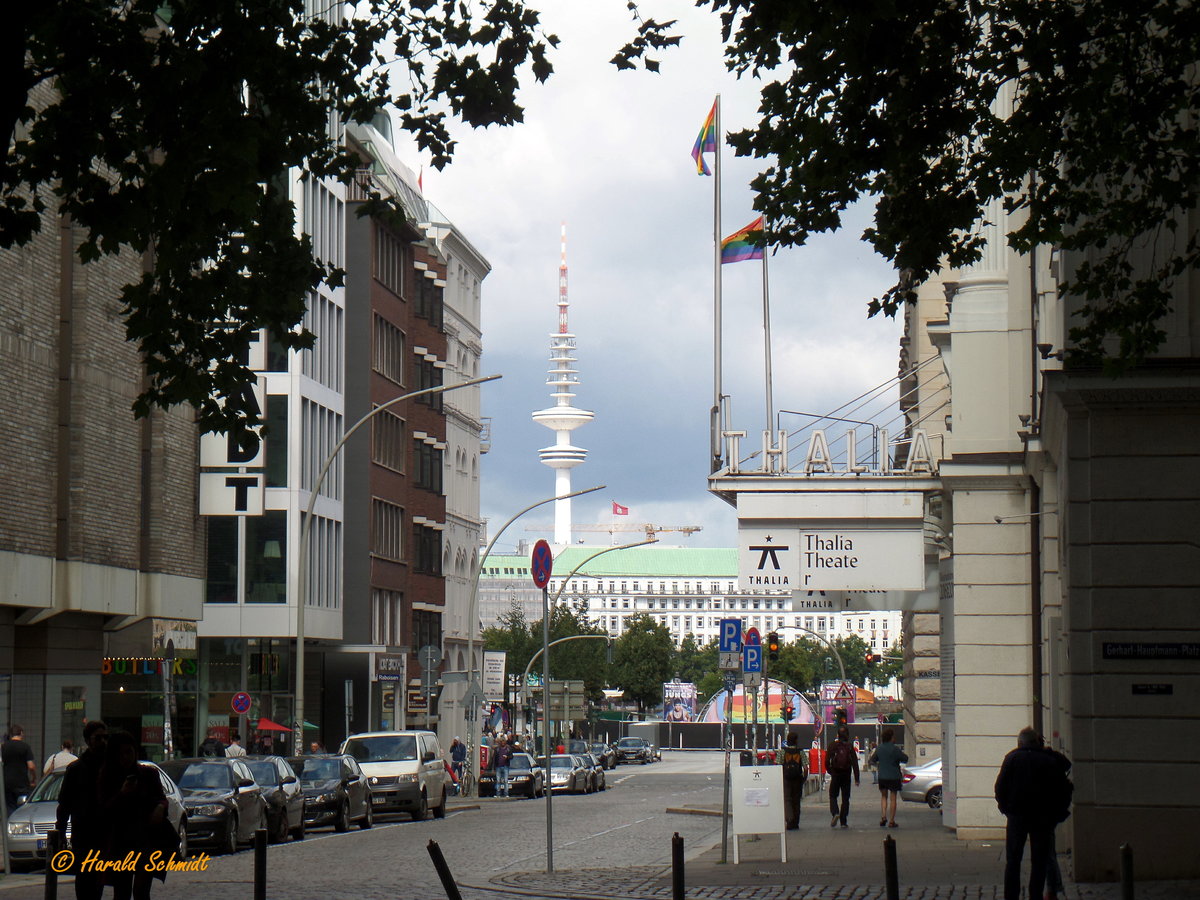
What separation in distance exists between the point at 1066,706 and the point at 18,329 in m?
21.9

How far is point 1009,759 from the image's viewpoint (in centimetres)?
1656

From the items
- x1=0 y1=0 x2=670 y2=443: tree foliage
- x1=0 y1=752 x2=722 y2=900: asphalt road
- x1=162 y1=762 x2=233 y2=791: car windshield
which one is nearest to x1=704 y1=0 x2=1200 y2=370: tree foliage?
x1=0 y1=0 x2=670 y2=443: tree foliage

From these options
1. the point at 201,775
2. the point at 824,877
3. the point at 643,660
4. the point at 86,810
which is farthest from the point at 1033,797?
the point at 643,660

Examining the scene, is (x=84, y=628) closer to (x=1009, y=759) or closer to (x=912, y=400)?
(x=912, y=400)

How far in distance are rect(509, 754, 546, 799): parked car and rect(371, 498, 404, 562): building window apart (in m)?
11.4

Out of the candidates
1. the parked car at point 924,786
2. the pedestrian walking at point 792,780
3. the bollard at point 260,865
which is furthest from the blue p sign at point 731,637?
the parked car at point 924,786

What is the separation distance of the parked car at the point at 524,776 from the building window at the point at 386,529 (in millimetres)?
11435

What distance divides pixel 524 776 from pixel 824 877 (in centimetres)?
3552

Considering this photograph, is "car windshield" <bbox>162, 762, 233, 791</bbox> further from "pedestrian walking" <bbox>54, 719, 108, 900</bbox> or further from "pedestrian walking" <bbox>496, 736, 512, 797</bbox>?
"pedestrian walking" <bbox>496, 736, 512, 797</bbox>

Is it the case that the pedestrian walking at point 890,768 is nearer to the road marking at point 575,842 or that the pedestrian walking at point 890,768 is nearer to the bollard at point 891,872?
the road marking at point 575,842

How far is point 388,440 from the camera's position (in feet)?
226

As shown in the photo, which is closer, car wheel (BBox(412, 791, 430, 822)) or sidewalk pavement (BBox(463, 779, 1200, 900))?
sidewalk pavement (BBox(463, 779, 1200, 900))

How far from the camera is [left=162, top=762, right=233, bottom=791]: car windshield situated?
28.0 metres

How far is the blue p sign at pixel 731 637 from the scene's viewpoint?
1043 inches
